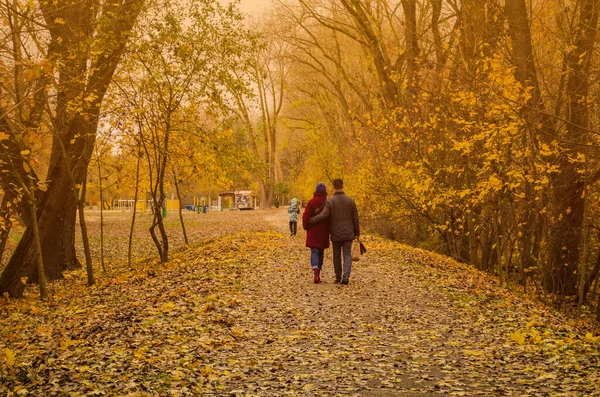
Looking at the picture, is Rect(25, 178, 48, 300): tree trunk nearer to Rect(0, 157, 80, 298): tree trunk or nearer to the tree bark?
the tree bark

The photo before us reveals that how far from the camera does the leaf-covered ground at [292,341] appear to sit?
22.9 ft

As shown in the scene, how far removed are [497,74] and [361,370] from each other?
409 inches

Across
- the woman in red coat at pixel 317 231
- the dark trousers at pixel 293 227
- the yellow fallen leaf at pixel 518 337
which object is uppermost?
the woman in red coat at pixel 317 231

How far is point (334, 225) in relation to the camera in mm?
13688

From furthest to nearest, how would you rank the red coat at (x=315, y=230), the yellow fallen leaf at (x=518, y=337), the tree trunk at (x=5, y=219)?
the tree trunk at (x=5, y=219), the red coat at (x=315, y=230), the yellow fallen leaf at (x=518, y=337)

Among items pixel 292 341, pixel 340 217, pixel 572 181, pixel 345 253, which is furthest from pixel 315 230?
pixel 572 181

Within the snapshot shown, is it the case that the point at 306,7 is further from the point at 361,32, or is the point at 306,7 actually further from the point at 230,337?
the point at 230,337

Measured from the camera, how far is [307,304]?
1180cm

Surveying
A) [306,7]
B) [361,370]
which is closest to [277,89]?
[306,7]

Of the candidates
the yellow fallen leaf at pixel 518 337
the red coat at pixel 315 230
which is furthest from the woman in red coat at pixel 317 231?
the yellow fallen leaf at pixel 518 337

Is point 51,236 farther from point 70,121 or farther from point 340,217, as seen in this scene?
point 340,217

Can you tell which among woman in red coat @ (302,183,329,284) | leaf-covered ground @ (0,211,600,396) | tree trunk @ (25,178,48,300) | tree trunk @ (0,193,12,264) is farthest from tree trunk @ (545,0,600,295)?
tree trunk @ (0,193,12,264)

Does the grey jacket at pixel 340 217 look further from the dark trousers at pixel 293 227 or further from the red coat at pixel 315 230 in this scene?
the dark trousers at pixel 293 227

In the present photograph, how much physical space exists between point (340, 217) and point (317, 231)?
616 millimetres
